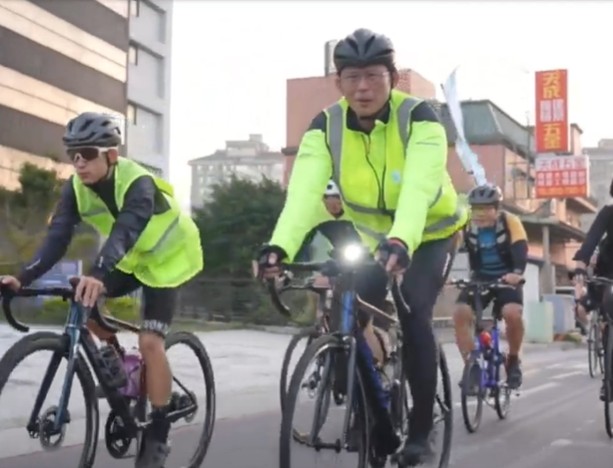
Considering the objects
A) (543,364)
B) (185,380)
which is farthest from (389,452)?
(543,364)

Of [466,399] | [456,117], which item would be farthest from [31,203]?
[466,399]

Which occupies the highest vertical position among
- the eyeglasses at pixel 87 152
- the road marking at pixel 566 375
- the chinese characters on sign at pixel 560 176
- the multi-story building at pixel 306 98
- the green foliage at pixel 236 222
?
the multi-story building at pixel 306 98

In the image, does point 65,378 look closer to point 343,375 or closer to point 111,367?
point 111,367

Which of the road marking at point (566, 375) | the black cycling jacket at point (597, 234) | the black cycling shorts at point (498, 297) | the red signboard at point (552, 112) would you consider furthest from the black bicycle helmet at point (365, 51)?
the red signboard at point (552, 112)

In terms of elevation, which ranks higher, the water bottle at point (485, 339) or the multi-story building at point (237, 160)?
the multi-story building at point (237, 160)

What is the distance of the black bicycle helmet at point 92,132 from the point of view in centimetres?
422

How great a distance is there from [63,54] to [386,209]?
47.0 metres

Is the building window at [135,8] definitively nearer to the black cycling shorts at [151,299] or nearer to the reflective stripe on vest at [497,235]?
the reflective stripe on vest at [497,235]

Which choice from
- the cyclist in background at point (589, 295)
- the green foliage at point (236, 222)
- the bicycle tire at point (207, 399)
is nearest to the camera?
the bicycle tire at point (207, 399)

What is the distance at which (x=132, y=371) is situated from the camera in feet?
14.9

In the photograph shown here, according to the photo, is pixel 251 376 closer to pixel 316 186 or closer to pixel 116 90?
pixel 316 186

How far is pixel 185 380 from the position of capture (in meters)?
5.17

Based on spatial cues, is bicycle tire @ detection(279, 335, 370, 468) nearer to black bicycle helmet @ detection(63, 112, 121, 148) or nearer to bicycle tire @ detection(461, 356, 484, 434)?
black bicycle helmet @ detection(63, 112, 121, 148)

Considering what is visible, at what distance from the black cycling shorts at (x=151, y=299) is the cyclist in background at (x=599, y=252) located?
3192 millimetres
